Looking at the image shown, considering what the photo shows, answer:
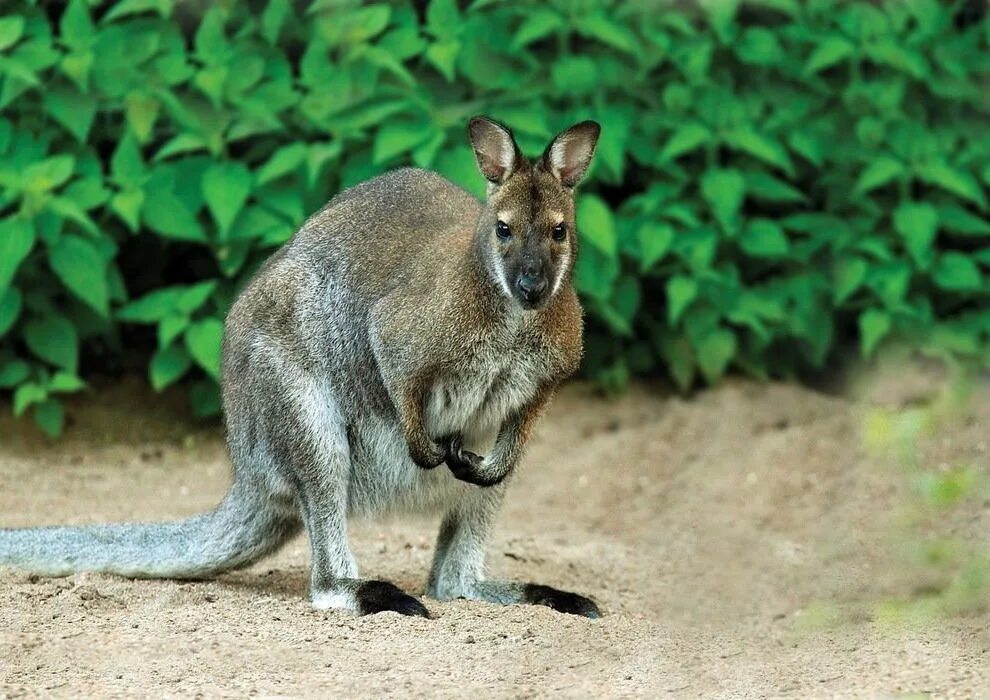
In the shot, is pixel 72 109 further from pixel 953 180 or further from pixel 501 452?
pixel 953 180

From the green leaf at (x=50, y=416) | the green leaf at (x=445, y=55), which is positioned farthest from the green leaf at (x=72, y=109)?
the green leaf at (x=445, y=55)

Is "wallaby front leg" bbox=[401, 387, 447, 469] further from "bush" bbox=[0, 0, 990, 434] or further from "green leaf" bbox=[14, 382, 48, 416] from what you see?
"green leaf" bbox=[14, 382, 48, 416]

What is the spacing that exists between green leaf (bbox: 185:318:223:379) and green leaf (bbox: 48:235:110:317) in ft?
1.64

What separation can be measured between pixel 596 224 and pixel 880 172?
190 cm

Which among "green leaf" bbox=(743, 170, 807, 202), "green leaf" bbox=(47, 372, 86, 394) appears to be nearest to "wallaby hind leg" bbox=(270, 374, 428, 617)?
"green leaf" bbox=(47, 372, 86, 394)

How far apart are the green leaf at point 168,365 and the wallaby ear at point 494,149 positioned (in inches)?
138

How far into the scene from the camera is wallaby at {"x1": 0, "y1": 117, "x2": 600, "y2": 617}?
228 inches

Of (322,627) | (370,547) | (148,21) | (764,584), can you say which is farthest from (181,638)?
(148,21)

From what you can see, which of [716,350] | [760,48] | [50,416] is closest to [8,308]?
[50,416]

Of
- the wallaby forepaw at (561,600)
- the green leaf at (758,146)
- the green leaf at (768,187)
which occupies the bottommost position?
the wallaby forepaw at (561,600)

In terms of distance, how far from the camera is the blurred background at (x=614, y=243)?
823 centimetres

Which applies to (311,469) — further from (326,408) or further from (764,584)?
(764,584)

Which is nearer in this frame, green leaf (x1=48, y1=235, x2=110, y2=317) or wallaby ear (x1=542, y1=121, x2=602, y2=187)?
wallaby ear (x1=542, y1=121, x2=602, y2=187)

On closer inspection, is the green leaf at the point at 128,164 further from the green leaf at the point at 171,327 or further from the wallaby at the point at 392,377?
the wallaby at the point at 392,377
